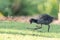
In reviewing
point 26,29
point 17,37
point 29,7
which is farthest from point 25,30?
point 29,7

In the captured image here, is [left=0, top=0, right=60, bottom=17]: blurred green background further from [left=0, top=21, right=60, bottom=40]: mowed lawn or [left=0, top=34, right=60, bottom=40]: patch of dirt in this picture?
[left=0, top=34, right=60, bottom=40]: patch of dirt

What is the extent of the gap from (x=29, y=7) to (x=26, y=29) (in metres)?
0.37

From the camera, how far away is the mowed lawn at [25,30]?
6.57 ft

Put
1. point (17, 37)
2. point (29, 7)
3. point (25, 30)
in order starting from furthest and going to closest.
→ point (29, 7) < point (25, 30) < point (17, 37)

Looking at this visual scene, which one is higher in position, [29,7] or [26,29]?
[29,7]

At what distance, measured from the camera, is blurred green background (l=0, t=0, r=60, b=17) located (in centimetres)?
239

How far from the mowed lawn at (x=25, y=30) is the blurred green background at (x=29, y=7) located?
17 centimetres

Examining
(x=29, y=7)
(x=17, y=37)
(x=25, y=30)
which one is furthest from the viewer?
(x=29, y=7)

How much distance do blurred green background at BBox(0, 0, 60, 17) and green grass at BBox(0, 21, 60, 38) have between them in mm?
A: 169

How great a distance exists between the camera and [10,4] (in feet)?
7.91

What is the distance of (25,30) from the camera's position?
2117 mm

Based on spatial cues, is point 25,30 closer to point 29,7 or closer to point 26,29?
point 26,29

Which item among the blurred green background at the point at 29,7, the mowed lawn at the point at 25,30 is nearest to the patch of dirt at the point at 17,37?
the mowed lawn at the point at 25,30

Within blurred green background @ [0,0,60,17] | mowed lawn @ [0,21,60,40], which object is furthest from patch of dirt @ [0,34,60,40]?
blurred green background @ [0,0,60,17]
